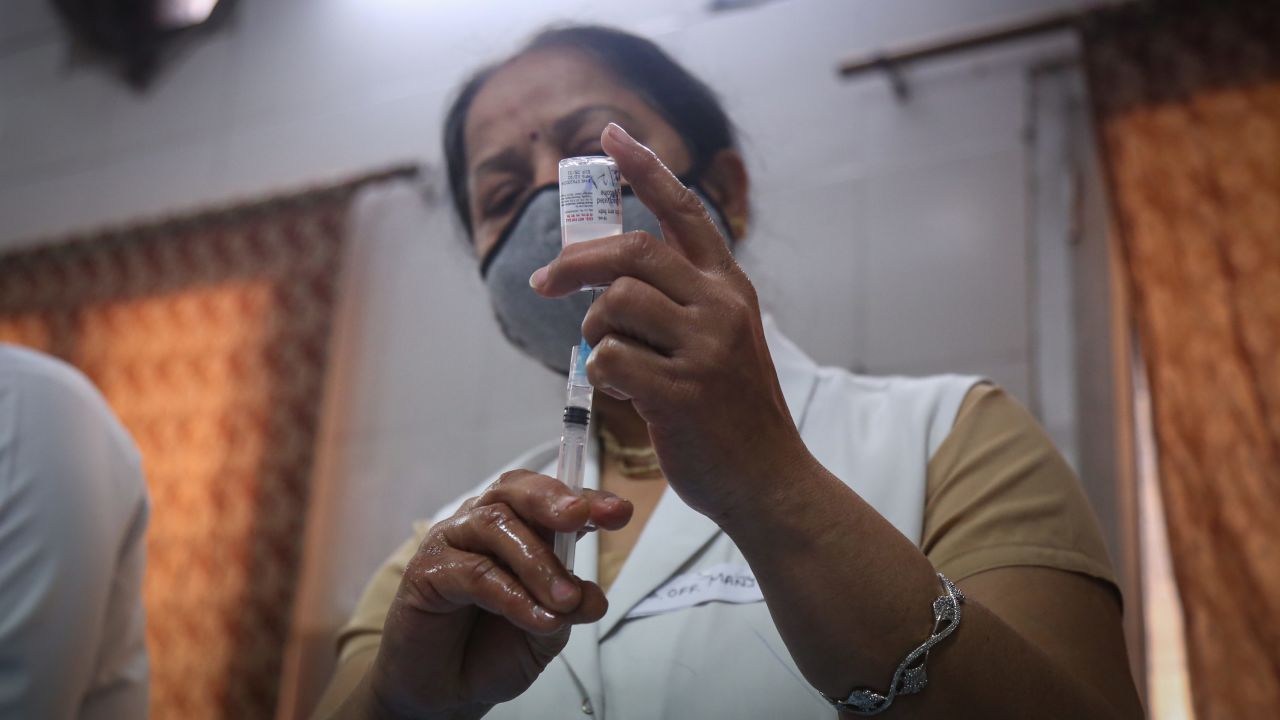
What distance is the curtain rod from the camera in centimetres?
204

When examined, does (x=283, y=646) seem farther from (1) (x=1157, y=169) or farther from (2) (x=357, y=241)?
(1) (x=1157, y=169)

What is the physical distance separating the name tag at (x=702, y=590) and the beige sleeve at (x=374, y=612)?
0.99ft

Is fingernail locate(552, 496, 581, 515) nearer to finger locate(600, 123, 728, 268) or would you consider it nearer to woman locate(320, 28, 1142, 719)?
woman locate(320, 28, 1142, 719)

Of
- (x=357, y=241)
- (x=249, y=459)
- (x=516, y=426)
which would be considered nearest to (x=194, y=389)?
(x=249, y=459)

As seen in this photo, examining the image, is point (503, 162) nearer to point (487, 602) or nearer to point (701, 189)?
point (701, 189)

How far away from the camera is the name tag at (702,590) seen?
3.37 feet

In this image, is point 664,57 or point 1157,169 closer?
point 664,57

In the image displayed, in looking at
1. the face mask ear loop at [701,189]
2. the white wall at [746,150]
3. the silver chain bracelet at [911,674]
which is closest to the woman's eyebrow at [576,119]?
the face mask ear loop at [701,189]

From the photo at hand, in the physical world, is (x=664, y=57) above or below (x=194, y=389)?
above

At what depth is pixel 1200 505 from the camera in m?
1.72

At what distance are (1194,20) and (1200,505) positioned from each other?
0.90m

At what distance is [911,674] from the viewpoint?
748 millimetres

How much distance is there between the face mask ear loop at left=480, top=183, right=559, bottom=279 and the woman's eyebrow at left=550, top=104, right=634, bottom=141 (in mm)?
77

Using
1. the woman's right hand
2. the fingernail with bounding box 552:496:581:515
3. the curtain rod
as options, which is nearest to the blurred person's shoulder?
the woman's right hand
